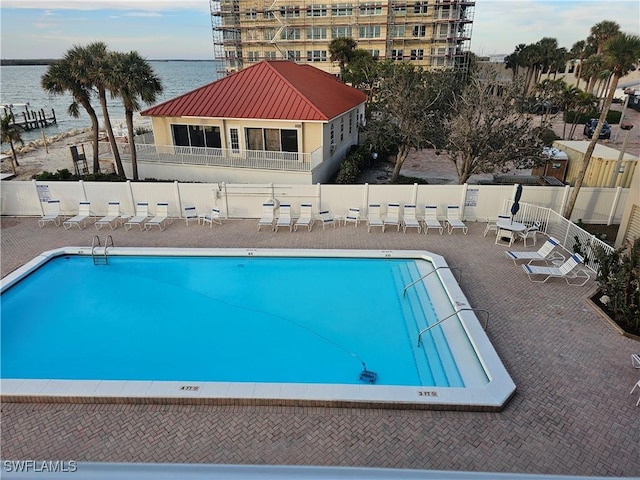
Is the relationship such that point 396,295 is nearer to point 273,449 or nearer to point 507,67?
point 273,449

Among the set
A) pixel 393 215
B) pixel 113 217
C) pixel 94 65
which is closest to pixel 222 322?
Answer: pixel 393 215

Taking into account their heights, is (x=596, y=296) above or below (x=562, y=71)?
below

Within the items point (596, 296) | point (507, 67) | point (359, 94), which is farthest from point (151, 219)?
point (507, 67)

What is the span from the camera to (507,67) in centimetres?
7231

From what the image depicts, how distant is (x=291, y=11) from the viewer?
200 ft

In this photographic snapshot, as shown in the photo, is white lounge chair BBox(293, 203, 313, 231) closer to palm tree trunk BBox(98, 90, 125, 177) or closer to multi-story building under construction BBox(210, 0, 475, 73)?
palm tree trunk BBox(98, 90, 125, 177)

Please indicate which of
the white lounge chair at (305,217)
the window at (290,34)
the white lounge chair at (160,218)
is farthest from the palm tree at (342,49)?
the white lounge chair at (160,218)

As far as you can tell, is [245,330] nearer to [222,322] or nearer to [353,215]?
[222,322]

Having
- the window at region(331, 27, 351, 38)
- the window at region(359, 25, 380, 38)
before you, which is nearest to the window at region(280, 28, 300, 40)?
the window at region(331, 27, 351, 38)

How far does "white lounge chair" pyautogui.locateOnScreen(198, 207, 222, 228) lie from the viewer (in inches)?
623

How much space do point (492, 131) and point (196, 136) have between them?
14.1 metres

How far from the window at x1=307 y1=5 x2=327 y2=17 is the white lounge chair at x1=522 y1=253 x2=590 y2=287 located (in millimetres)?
58557

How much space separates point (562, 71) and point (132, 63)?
72.8 meters

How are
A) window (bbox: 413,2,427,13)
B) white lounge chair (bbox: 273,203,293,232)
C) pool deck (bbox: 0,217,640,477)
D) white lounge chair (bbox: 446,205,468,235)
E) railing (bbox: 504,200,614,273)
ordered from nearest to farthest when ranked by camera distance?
pool deck (bbox: 0,217,640,477)
railing (bbox: 504,200,614,273)
white lounge chair (bbox: 446,205,468,235)
white lounge chair (bbox: 273,203,293,232)
window (bbox: 413,2,427,13)
